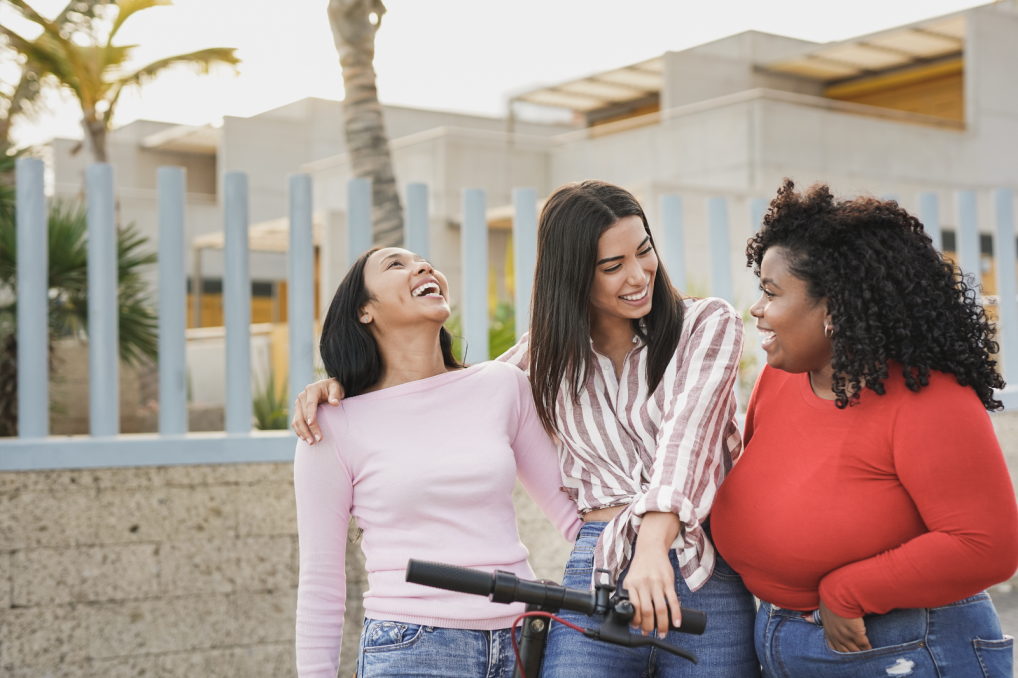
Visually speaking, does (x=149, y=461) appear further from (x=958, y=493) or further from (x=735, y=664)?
(x=958, y=493)

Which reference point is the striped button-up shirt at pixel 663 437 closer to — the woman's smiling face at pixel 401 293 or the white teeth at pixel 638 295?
the white teeth at pixel 638 295

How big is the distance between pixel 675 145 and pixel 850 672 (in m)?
15.6

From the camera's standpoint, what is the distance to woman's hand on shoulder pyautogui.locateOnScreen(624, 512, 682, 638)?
1.89 metres

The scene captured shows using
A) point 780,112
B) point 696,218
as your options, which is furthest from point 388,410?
point 780,112

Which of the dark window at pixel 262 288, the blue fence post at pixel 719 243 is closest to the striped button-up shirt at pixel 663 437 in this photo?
the blue fence post at pixel 719 243

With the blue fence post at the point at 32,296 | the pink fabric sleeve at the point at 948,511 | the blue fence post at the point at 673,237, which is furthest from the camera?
the blue fence post at the point at 673,237

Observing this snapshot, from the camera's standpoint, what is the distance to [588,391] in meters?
2.46

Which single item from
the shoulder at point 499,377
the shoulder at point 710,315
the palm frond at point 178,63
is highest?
the palm frond at point 178,63

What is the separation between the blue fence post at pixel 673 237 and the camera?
509 centimetres

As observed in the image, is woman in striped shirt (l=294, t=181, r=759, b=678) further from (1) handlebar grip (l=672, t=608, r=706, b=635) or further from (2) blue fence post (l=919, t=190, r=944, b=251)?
(2) blue fence post (l=919, t=190, r=944, b=251)

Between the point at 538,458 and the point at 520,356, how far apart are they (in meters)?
0.30

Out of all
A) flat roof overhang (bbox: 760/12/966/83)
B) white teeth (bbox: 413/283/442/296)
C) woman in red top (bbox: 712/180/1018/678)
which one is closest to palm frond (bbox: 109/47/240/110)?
white teeth (bbox: 413/283/442/296)

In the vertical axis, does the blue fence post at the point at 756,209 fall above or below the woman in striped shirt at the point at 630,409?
above

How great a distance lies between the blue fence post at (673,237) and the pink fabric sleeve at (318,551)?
300cm
